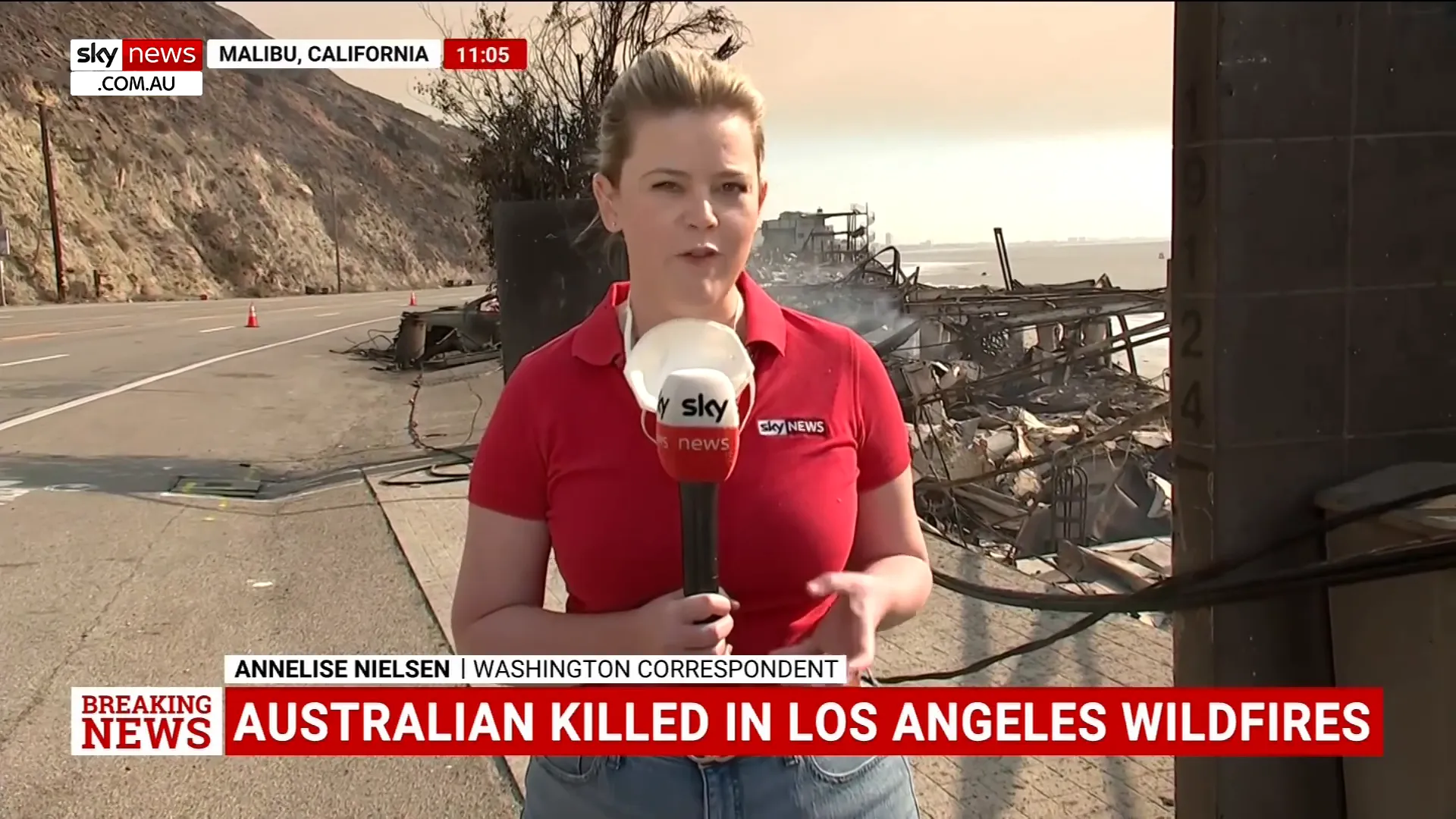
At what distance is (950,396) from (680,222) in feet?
26.3

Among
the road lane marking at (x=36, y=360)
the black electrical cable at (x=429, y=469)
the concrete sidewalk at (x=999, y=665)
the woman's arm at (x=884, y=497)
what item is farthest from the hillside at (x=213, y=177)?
the woman's arm at (x=884, y=497)

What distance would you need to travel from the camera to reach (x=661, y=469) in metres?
1.25

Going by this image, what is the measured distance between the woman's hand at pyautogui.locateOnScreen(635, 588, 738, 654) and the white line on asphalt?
1875 mm

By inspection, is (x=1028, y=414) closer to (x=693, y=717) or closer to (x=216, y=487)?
(x=216, y=487)

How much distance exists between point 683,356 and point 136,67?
1.68 metres

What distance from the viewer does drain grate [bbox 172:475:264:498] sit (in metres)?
2.82

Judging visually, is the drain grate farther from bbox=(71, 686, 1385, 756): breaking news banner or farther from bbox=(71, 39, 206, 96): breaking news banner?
bbox=(71, 39, 206, 96): breaking news banner

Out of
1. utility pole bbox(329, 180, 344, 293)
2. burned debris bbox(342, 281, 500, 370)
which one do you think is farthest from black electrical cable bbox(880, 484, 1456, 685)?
utility pole bbox(329, 180, 344, 293)

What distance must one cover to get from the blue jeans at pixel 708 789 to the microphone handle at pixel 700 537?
1.04 feet

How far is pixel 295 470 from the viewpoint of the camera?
3277 mm

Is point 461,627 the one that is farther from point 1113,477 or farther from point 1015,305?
point 1015,305

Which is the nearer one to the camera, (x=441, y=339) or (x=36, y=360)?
(x=36, y=360)

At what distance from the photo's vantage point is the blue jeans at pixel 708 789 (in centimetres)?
136

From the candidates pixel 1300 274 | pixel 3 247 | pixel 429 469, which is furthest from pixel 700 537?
pixel 429 469
